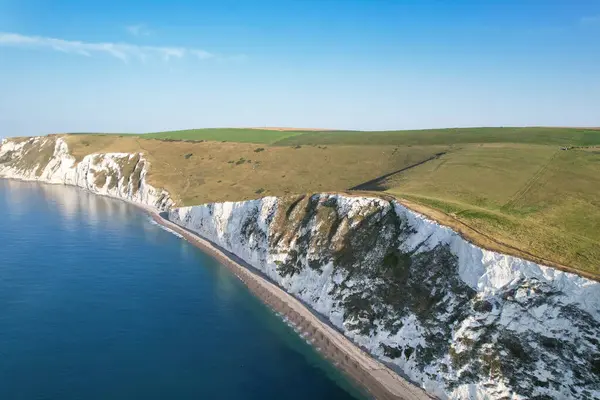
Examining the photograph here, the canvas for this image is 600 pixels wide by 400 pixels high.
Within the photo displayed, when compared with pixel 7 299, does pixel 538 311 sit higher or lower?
higher

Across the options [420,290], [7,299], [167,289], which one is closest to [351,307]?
[420,290]

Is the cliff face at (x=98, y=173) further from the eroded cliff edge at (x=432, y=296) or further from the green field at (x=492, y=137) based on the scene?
the green field at (x=492, y=137)

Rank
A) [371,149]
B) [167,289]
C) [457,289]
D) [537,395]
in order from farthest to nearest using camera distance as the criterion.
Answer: [371,149] < [167,289] < [457,289] < [537,395]

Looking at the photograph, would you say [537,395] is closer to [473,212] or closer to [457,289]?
[457,289]

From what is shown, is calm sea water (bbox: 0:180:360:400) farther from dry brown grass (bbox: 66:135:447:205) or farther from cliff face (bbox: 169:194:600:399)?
dry brown grass (bbox: 66:135:447:205)

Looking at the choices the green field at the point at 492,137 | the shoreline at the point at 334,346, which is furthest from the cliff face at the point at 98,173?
the green field at the point at 492,137

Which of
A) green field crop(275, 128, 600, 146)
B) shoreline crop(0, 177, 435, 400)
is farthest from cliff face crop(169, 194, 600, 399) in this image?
green field crop(275, 128, 600, 146)
